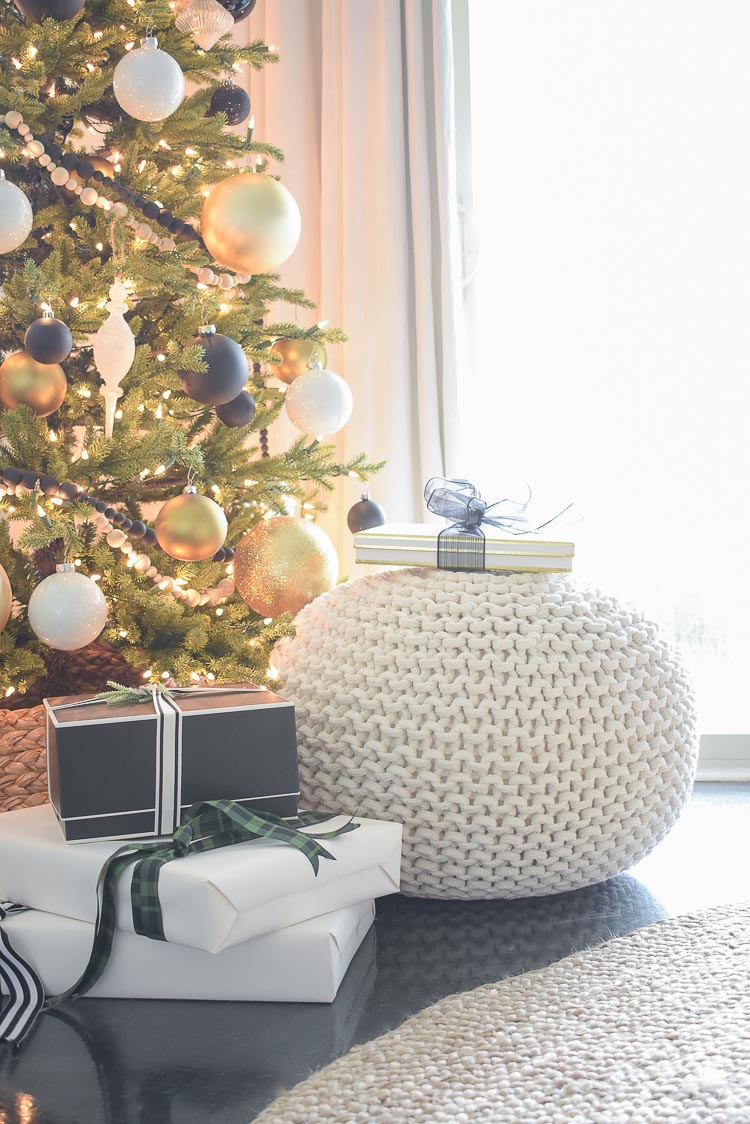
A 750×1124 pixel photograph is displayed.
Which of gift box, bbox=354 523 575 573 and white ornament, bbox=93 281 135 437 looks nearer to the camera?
gift box, bbox=354 523 575 573

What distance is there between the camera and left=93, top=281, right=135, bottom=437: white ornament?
106cm

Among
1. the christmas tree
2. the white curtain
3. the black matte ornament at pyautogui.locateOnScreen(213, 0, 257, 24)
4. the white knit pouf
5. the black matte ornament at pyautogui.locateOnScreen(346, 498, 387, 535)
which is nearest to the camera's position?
the white knit pouf

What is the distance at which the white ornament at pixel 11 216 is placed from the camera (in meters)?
1.00

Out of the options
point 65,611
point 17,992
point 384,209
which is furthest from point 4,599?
point 384,209

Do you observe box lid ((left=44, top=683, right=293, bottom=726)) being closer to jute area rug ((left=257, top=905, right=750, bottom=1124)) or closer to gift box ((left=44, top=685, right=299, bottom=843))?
gift box ((left=44, top=685, right=299, bottom=843))

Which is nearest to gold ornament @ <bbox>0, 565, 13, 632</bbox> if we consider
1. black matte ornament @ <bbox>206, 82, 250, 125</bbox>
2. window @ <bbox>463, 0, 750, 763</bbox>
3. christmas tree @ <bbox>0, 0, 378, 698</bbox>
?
christmas tree @ <bbox>0, 0, 378, 698</bbox>

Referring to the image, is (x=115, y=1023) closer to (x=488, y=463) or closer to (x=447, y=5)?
(x=488, y=463)

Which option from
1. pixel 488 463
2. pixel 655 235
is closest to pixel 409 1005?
pixel 488 463

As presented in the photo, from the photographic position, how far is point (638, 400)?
1758mm

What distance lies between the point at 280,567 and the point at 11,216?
459mm

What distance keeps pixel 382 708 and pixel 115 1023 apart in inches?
12.3

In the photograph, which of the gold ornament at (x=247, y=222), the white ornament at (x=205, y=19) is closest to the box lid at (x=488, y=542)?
the gold ornament at (x=247, y=222)

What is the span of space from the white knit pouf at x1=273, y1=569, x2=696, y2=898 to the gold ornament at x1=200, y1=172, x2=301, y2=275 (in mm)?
464

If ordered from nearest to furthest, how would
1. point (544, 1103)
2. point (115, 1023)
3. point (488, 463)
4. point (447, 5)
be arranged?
point (544, 1103), point (115, 1023), point (447, 5), point (488, 463)
